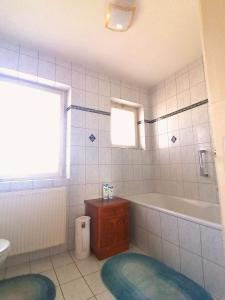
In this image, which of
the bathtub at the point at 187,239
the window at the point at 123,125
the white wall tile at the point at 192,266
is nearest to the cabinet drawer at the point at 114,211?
the bathtub at the point at 187,239

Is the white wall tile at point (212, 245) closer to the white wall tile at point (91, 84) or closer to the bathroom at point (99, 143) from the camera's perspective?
the bathroom at point (99, 143)

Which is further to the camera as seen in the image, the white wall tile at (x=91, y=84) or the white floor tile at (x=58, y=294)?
the white wall tile at (x=91, y=84)

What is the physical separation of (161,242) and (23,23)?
8.75 feet

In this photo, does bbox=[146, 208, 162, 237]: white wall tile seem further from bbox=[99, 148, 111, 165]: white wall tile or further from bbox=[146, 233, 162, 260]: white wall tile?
bbox=[99, 148, 111, 165]: white wall tile

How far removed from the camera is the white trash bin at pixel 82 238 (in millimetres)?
1965

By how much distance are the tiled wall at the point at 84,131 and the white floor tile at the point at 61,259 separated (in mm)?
151

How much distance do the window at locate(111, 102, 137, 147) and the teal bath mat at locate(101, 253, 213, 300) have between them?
1664mm

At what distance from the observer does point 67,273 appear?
168 cm

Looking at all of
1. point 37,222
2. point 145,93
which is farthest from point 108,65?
point 37,222

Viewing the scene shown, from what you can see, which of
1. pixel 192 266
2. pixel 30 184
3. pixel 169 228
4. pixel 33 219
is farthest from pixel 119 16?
pixel 192 266

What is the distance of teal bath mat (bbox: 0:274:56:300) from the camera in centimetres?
138

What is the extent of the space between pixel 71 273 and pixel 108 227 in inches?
22.2

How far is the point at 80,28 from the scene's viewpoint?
179 cm

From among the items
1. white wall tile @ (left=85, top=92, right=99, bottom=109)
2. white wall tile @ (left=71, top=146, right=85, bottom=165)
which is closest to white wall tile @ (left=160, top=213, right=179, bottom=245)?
white wall tile @ (left=71, top=146, right=85, bottom=165)
